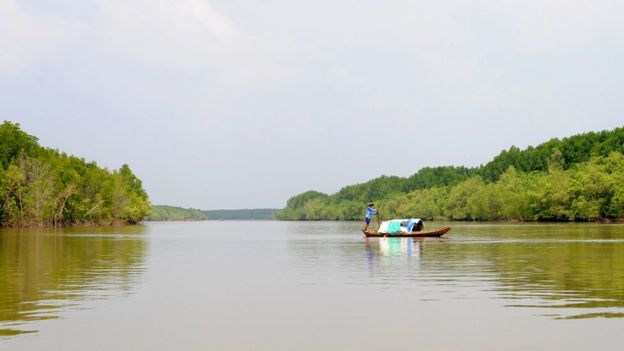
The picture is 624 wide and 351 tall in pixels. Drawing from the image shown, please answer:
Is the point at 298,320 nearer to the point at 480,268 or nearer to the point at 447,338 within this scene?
the point at 447,338

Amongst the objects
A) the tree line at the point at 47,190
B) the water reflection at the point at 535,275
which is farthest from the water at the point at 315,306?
the tree line at the point at 47,190

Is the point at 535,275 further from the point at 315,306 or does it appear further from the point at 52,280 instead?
the point at 52,280

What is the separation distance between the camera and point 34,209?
401 feet

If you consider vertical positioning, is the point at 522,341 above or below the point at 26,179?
below

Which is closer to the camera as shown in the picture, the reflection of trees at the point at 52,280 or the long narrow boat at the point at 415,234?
the reflection of trees at the point at 52,280

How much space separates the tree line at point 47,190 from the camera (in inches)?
4727

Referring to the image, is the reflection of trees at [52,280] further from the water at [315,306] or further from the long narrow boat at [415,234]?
the long narrow boat at [415,234]

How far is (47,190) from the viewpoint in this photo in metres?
122

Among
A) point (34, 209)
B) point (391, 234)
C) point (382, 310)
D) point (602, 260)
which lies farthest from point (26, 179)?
point (382, 310)

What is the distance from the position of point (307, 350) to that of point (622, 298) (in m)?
10.9

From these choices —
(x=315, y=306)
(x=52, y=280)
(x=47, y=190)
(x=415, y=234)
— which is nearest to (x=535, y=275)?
(x=315, y=306)

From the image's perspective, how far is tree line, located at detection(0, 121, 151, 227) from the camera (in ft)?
394

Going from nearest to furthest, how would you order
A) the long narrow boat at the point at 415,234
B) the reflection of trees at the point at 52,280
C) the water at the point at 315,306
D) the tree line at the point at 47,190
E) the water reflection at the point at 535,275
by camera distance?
the water at the point at 315,306, the reflection of trees at the point at 52,280, the water reflection at the point at 535,275, the long narrow boat at the point at 415,234, the tree line at the point at 47,190

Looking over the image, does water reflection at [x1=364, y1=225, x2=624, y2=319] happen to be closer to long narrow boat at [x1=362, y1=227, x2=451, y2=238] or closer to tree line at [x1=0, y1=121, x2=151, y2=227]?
long narrow boat at [x1=362, y1=227, x2=451, y2=238]
